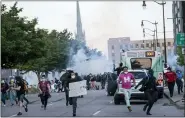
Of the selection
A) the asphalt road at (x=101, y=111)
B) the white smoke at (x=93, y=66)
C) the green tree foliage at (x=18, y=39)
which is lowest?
the asphalt road at (x=101, y=111)

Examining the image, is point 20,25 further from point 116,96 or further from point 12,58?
point 116,96

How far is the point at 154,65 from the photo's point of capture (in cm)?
3122

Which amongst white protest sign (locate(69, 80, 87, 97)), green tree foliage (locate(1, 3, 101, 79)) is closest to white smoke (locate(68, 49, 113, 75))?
green tree foliage (locate(1, 3, 101, 79))

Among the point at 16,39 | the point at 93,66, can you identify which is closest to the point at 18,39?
the point at 16,39

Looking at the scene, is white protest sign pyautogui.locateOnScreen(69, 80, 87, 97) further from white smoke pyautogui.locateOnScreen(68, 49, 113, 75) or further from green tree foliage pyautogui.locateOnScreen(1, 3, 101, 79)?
white smoke pyautogui.locateOnScreen(68, 49, 113, 75)

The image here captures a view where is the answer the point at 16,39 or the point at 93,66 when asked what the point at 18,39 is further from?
the point at 93,66

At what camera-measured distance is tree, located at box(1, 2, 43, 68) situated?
3506 cm

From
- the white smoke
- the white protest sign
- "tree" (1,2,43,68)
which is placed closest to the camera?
the white protest sign

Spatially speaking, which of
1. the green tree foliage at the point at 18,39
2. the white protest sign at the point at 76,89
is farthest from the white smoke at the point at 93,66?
the white protest sign at the point at 76,89

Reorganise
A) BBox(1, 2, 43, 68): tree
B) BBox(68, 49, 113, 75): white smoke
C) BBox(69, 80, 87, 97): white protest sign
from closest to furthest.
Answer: BBox(69, 80, 87, 97): white protest sign < BBox(1, 2, 43, 68): tree < BBox(68, 49, 113, 75): white smoke

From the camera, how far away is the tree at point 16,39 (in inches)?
1380

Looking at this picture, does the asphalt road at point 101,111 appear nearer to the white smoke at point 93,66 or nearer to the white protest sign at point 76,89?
the white protest sign at point 76,89

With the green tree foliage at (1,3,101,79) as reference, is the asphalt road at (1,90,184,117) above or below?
below

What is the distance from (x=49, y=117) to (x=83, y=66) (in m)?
43.2
